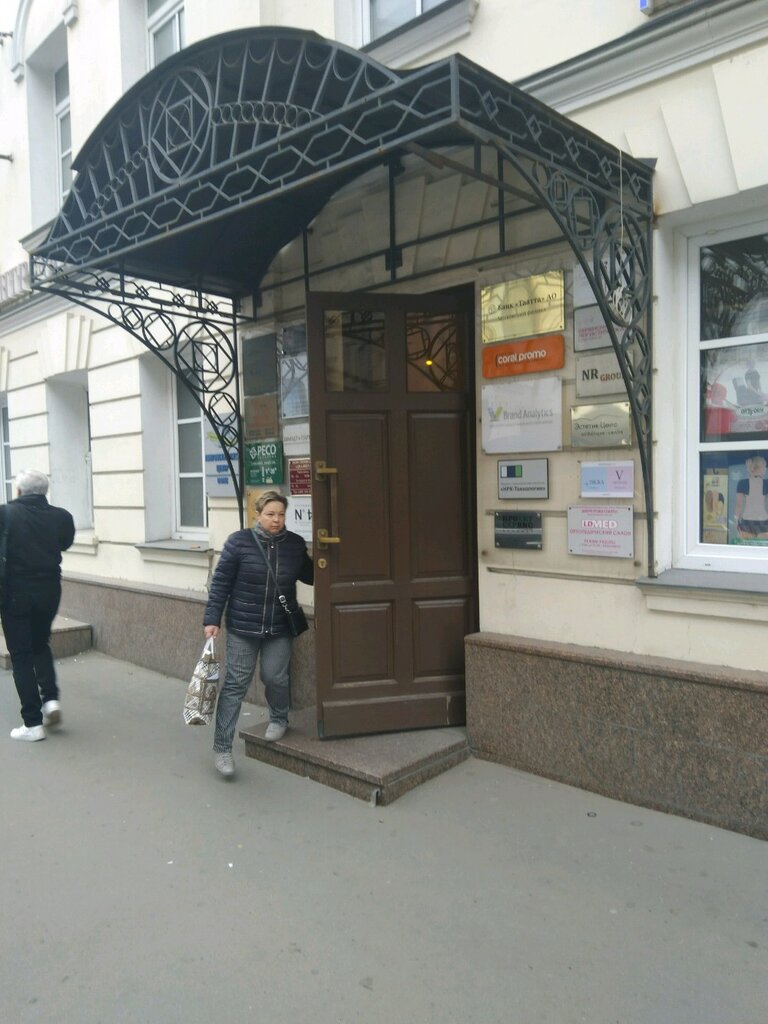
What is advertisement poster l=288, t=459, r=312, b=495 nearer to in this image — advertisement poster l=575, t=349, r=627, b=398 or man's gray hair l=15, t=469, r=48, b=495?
man's gray hair l=15, t=469, r=48, b=495

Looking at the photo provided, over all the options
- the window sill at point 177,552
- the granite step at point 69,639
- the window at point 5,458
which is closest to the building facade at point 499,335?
the window sill at point 177,552

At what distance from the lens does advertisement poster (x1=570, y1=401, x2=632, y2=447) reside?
148 inches

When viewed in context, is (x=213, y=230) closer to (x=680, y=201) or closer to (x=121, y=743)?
(x=680, y=201)

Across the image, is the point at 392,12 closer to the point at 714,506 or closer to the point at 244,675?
the point at 714,506

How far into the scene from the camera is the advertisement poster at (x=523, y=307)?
3.98 metres

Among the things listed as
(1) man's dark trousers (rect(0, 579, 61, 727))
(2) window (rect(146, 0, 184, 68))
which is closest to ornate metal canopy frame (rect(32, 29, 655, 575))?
(1) man's dark trousers (rect(0, 579, 61, 727))

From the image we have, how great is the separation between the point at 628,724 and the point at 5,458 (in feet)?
30.3

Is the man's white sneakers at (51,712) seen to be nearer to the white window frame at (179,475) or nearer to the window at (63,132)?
the white window frame at (179,475)

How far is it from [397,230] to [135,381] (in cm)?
331

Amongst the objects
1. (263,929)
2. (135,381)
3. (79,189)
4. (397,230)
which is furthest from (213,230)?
(263,929)

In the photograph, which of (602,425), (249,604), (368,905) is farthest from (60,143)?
(368,905)

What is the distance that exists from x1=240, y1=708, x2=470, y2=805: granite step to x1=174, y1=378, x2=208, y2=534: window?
2901 millimetres

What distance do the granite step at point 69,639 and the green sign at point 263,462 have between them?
3.03 m

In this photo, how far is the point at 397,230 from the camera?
15.4 feet
